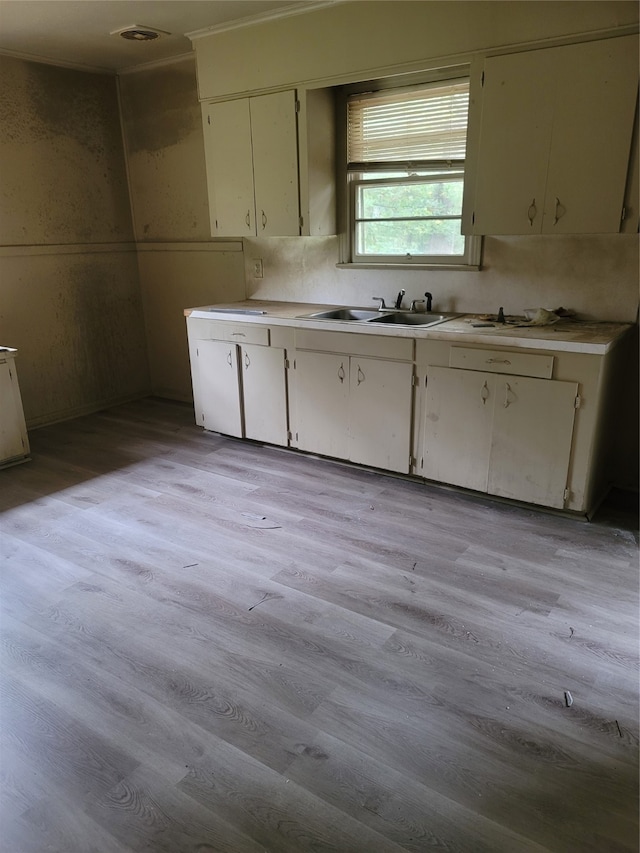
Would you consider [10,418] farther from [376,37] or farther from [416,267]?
[376,37]

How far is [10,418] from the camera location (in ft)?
12.5

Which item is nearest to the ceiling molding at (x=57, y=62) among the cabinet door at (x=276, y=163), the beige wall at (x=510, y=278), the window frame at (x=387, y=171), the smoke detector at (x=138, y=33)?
the smoke detector at (x=138, y=33)

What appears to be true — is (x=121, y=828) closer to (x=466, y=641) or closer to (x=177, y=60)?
(x=466, y=641)

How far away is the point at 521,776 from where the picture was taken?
5.36 ft

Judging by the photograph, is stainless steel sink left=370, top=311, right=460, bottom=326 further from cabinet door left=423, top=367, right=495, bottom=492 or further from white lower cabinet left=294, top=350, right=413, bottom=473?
cabinet door left=423, top=367, right=495, bottom=492

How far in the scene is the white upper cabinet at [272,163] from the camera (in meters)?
3.58

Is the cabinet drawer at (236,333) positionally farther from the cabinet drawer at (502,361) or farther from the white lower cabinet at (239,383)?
the cabinet drawer at (502,361)

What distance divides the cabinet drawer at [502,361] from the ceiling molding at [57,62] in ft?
12.0

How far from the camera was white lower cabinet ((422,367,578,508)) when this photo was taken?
2.88m

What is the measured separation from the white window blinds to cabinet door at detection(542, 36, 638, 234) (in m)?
0.70

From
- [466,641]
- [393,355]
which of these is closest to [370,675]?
[466,641]

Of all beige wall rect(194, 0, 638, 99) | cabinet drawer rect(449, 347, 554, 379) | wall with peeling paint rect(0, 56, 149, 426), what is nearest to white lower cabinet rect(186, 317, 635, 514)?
cabinet drawer rect(449, 347, 554, 379)

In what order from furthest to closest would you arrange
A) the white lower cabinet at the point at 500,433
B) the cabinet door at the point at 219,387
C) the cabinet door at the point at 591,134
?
the cabinet door at the point at 219,387, the white lower cabinet at the point at 500,433, the cabinet door at the point at 591,134

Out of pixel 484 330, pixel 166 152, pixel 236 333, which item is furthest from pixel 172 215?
pixel 484 330
